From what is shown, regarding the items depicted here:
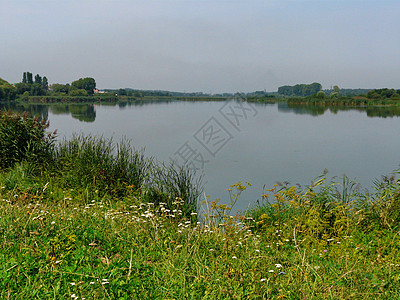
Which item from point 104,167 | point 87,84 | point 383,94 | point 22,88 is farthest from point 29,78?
point 104,167

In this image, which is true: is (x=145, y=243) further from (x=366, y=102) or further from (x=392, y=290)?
(x=366, y=102)

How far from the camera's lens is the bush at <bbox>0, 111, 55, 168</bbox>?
7.82 m

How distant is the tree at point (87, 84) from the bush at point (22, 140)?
59015mm

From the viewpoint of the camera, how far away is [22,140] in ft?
26.3

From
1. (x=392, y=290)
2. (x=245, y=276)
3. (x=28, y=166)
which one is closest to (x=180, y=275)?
(x=245, y=276)

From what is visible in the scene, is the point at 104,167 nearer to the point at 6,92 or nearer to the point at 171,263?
the point at 171,263

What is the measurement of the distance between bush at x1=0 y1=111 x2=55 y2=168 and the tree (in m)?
59.0

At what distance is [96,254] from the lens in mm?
3137

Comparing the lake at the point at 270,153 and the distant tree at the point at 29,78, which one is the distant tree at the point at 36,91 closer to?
the distant tree at the point at 29,78

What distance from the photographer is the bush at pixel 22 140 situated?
7.82m

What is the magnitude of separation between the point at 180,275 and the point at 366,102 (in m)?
57.5

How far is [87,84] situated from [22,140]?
60294mm

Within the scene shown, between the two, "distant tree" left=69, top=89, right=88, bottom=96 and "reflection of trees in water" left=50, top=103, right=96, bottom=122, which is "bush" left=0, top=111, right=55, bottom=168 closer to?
"reflection of trees in water" left=50, top=103, right=96, bottom=122

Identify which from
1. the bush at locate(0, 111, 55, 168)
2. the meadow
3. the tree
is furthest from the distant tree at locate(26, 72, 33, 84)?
the meadow
